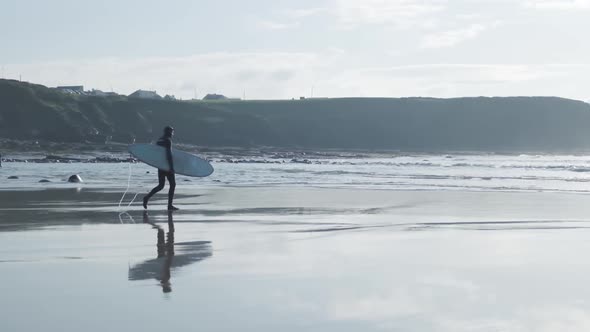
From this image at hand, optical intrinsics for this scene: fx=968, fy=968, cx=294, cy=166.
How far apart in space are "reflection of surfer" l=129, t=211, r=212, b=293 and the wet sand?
0.8 inches

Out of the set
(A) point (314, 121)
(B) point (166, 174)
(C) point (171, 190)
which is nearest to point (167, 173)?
(B) point (166, 174)

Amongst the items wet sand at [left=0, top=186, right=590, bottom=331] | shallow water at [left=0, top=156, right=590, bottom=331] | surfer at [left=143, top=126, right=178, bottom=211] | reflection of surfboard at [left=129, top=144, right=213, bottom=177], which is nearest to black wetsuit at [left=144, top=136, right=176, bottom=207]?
surfer at [left=143, top=126, right=178, bottom=211]

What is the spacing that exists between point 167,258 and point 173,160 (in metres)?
9.32

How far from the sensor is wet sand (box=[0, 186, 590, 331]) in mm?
7109

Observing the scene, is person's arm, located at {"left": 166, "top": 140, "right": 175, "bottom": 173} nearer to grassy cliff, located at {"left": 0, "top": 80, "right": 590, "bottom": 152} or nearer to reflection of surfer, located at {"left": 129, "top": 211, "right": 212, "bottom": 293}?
reflection of surfer, located at {"left": 129, "top": 211, "right": 212, "bottom": 293}

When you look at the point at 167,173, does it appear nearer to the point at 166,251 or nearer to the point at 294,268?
the point at 166,251

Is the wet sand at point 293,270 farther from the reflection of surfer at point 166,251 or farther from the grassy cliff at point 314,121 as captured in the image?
the grassy cliff at point 314,121

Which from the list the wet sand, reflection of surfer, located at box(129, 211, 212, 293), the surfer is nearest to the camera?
the wet sand

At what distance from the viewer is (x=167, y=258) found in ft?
33.8

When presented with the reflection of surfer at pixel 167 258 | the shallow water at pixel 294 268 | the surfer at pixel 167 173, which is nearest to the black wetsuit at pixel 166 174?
the surfer at pixel 167 173

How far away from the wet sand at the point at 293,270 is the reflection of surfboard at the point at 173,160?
1.41 metres

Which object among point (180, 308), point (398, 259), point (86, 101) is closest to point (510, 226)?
point (398, 259)

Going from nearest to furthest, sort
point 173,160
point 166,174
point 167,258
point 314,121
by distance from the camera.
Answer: point 167,258, point 166,174, point 173,160, point 314,121

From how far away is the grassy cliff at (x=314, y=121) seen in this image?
89.4m
